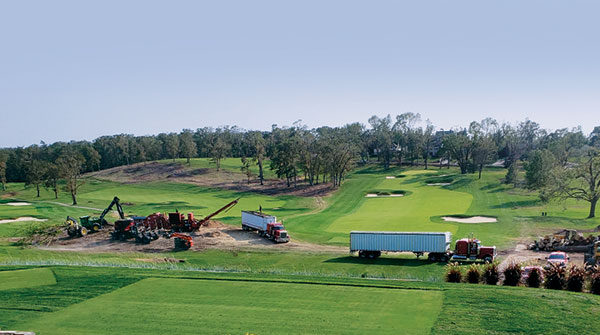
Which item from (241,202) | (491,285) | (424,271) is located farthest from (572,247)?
(241,202)

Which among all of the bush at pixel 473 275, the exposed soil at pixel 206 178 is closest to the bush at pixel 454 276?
the bush at pixel 473 275

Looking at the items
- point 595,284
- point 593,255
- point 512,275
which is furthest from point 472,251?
point 595,284

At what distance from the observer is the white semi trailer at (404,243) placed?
41.3m

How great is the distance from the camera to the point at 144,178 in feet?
386

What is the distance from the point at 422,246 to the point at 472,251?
161 inches

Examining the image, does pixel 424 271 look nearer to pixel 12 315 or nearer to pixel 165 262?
pixel 165 262

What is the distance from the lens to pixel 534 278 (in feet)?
99.7

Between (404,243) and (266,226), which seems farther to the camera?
(266,226)

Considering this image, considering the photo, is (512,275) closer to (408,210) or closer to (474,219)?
(474,219)

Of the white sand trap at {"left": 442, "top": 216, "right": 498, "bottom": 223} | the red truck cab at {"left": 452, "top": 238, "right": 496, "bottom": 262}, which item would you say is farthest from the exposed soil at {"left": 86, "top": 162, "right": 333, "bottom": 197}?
the red truck cab at {"left": 452, "top": 238, "right": 496, "bottom": 262}

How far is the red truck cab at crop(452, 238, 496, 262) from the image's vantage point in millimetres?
40219

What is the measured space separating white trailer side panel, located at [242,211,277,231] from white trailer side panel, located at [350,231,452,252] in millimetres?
13513

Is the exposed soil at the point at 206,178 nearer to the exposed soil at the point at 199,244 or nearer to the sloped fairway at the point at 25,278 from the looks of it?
the exposed soil at the point at 199,244

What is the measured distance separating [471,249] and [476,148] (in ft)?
232
